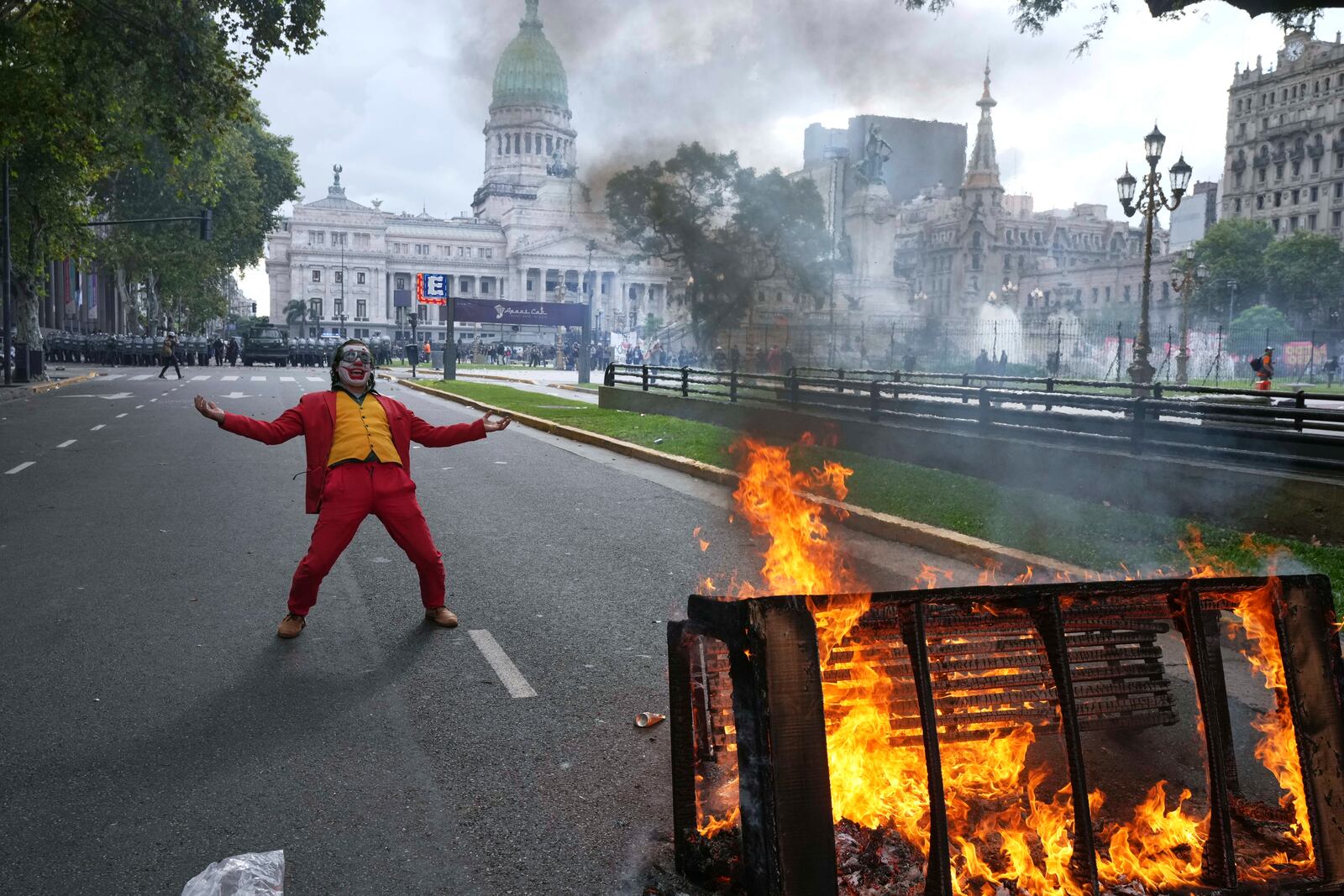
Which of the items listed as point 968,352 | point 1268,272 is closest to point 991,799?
point 968,352

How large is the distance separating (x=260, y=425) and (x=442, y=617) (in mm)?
1321

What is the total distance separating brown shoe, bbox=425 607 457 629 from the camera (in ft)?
18.7

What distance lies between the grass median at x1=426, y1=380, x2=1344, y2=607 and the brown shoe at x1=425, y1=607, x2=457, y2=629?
3.79m

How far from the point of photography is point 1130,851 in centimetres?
289

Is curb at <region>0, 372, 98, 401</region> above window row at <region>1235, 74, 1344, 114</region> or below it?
below

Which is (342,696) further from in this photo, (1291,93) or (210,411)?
(1291,93)

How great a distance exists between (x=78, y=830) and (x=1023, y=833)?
2.68 meters

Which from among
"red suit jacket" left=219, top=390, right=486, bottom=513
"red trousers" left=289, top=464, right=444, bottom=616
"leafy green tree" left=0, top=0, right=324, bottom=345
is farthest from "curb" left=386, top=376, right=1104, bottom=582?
"leafy green tree" left=0, top=0, right=324, bottom=345

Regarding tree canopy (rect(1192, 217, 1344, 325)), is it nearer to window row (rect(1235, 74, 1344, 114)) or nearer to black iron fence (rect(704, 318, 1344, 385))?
window row (rect(1235, 74, 1344, 114))

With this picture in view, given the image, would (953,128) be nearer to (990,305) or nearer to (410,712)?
(990,305)

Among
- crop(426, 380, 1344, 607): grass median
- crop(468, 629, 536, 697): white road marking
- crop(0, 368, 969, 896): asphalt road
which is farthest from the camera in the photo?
crop(426, 380, 1344, 607): grass median

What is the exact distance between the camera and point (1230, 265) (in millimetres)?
75438

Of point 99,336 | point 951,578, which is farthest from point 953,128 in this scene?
point 951,578

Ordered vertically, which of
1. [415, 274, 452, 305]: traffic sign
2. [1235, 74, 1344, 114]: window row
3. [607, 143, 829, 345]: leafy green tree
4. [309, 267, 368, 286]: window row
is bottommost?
[415, 274, 452, 305]: traffic sign
